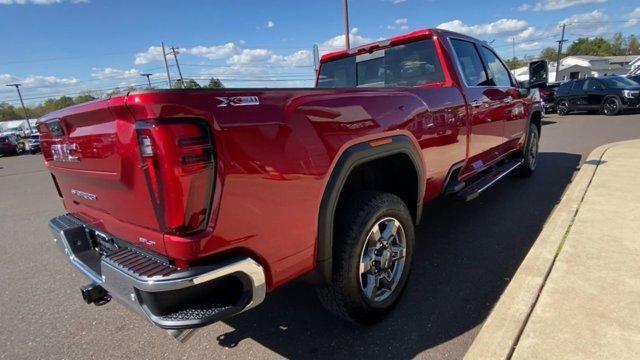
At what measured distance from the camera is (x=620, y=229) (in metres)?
3.72

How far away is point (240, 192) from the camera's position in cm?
174

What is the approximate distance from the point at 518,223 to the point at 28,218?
697cm

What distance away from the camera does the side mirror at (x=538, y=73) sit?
5516mm

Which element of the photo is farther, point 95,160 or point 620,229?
point 620,229

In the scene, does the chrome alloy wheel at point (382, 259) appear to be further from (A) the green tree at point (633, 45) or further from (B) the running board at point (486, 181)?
(A) the green tree at point (633, 45)

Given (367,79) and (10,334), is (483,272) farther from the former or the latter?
(10,334)

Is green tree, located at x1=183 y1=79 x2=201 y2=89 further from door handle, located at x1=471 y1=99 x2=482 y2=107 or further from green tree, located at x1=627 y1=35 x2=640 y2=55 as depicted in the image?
green tree, located at x1=627 y1=35 x2=640 y2=55

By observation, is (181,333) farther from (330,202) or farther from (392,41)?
(392,41)

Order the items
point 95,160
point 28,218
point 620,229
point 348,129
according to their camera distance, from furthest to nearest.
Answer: point 28,218 < point 620,229 < point 348,129 < point 95,160

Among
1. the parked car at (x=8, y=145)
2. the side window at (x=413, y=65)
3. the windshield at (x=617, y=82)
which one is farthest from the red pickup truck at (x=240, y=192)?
the parked car at (x=8, y=145)

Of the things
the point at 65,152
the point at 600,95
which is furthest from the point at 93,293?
the point at 600,95

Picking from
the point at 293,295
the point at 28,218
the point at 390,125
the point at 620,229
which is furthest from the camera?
the point at 28,218

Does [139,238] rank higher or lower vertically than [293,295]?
higher

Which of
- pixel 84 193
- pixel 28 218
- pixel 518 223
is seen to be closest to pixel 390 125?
pixel 84 193
